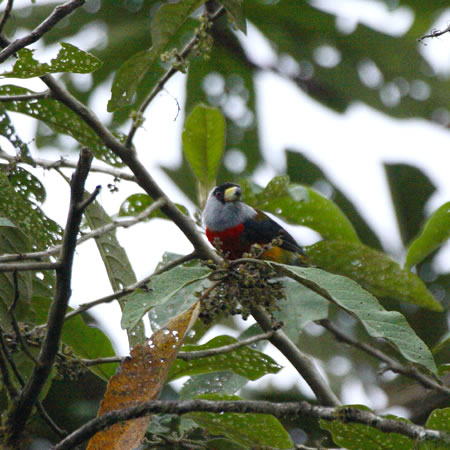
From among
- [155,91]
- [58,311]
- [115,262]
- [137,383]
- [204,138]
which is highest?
[204,138]

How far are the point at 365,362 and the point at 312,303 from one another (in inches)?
53.5

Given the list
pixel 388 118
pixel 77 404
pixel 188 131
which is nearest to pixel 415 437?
pixel 77 404

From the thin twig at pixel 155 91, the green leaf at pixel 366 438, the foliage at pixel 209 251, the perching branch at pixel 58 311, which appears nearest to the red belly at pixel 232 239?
the foliage at pixel 209 251

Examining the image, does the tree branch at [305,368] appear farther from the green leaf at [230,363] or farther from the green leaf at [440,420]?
the green leaf at [440,420]

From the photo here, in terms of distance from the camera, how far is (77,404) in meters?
3.05

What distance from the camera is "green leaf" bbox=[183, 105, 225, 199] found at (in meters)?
3.41

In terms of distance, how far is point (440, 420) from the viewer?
194 cm

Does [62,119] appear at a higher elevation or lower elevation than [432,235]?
higher

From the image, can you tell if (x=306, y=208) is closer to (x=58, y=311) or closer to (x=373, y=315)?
(x=373, y=315)

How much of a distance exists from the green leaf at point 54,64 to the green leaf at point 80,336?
794 millimetres

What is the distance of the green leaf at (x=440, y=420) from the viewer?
6.30ft

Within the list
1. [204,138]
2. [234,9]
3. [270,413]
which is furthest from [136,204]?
[270,413]

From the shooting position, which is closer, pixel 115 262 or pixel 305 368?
pixel 305 368

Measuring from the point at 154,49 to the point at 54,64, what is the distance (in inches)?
18.1
